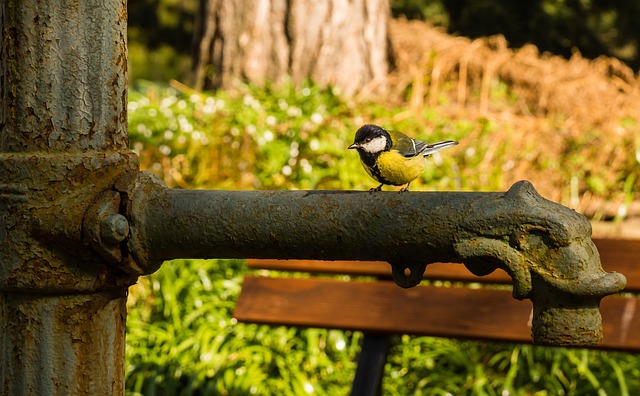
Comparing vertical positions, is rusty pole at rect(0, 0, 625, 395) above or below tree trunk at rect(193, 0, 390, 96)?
above

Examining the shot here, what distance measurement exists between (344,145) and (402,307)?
65.0 inches

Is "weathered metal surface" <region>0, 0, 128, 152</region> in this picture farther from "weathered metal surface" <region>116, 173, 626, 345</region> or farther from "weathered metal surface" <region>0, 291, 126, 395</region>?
"weathered metal surface" <region>0, 291, 126, 395</region>

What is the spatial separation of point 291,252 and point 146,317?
268cm

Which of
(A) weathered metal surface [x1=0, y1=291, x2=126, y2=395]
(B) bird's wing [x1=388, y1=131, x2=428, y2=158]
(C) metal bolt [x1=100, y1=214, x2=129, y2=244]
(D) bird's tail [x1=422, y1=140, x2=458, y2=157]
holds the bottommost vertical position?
(A) weathered metal surface [x1=0, y1=291, x2=126, y2=395]

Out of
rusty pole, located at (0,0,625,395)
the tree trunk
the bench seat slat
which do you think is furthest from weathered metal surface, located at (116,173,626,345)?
the tree trunk

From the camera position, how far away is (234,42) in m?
5.04

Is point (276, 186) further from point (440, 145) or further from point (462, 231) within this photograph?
point (462, 231)

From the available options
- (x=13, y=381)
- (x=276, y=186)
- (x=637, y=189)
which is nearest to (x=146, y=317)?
(x=276, y=186)

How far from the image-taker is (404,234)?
1134mm

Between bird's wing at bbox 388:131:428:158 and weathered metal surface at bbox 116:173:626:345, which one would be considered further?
bird's wing at bbox 388:131:428:158

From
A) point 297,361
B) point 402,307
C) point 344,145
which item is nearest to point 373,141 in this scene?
point 402,307

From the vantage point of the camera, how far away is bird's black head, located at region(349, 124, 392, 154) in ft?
6.85

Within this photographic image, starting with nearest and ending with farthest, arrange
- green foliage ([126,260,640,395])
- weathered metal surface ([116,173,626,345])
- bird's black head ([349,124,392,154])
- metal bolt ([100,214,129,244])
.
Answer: weathered metal surface ([116,173,626,345]), metal bolt ([100,214,129,244]), bird's black head ([349,124,392,154]), green foliage ([126,260,640,395])

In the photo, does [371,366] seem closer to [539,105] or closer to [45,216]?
[45,216]
